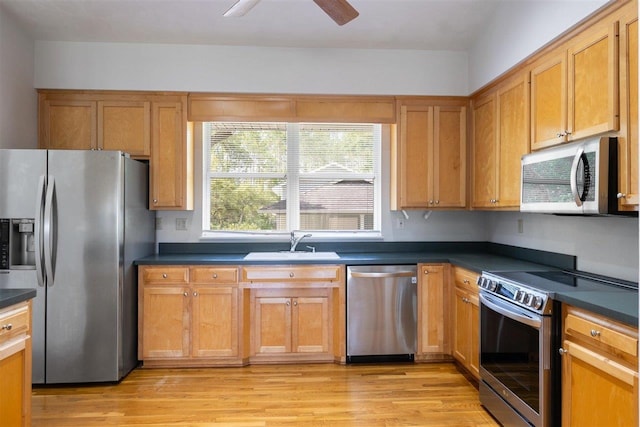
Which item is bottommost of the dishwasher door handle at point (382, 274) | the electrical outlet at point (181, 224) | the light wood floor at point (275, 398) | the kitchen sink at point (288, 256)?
the light wood floor at point (275, 398)

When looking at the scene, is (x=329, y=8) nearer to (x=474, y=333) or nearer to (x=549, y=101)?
(x=549, y=101)

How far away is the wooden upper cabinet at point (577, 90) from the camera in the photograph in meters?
1.97

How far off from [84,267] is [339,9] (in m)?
2.45

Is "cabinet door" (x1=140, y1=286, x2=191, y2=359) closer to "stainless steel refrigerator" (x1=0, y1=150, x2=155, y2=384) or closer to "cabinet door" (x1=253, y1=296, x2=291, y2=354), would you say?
"stainless steel refrigerator" (x1=0, y1=150, x2=155, y2=384)

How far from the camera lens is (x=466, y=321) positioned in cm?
301

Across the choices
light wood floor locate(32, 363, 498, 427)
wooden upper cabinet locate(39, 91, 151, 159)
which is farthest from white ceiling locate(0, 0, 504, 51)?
light wood floor locate(32, 363, 498, 427)

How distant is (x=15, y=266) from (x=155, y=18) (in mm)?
2121

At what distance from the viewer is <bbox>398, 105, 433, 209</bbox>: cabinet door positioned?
358 cm

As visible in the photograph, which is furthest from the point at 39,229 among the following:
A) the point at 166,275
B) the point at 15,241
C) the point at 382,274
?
the point at 382,274

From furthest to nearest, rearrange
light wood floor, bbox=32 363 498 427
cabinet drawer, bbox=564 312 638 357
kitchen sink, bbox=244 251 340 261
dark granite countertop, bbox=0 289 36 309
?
kitchen sink, bbox=244 251 340 261, light wood floor, bbox=32 363 498 427, dark granite countertop, bbox=0 289 36 309, cabinet drawer, bbox=564 312 638 357

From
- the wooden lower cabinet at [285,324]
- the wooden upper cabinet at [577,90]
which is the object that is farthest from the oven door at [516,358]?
the wooden lower cabinet at [285,324]

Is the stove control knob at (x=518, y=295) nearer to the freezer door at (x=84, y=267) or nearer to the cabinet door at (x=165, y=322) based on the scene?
the cabinet door at (x=165, y=322)

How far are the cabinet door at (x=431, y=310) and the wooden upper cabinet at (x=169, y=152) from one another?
2191mm

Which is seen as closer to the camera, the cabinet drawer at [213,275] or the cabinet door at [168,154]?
the cabinet drawer at [213,275]
